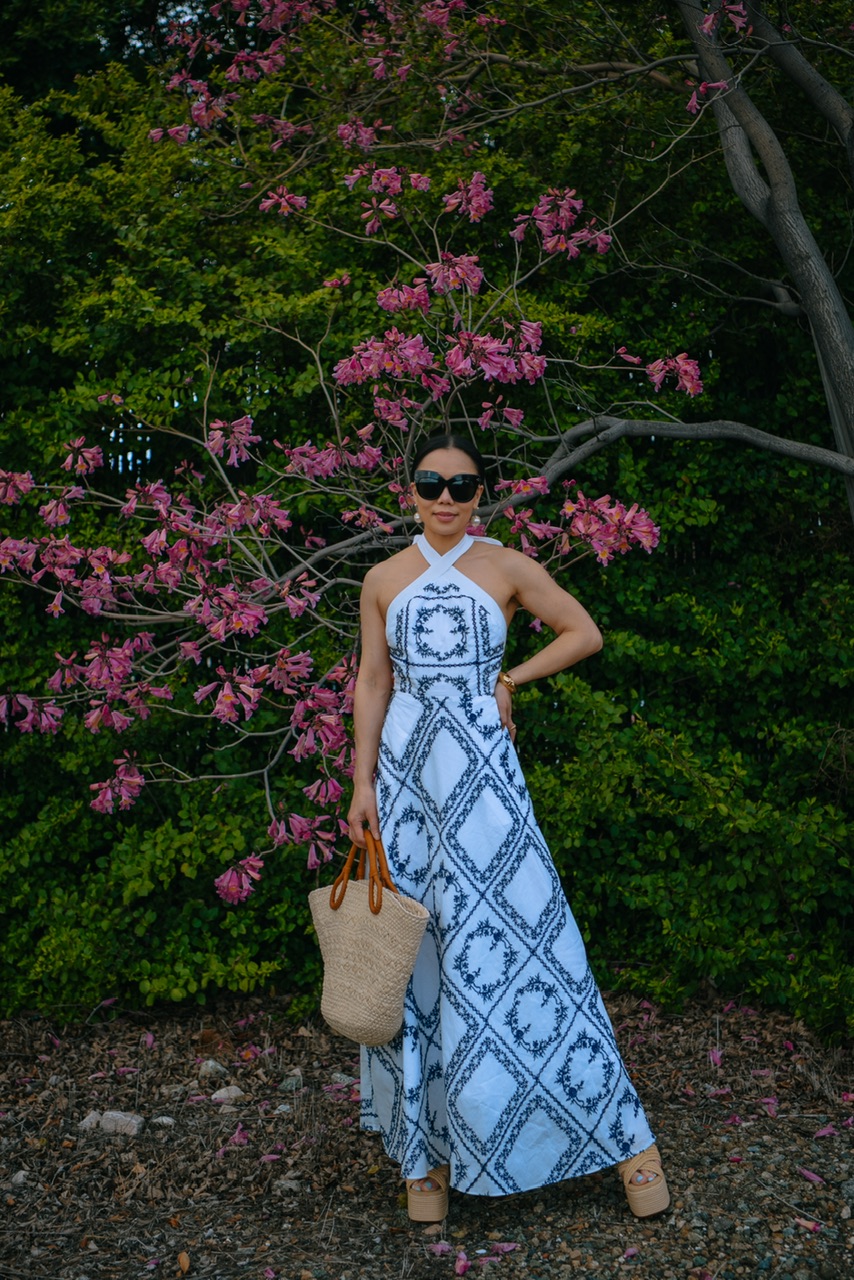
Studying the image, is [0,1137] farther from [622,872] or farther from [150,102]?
[150,102]

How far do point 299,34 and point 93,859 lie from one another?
3.58 m

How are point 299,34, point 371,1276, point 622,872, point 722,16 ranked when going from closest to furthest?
point 371,1276 → point 722,16 → point 622,872 → point 299,34

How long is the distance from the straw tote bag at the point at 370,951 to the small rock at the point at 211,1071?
1.55 m

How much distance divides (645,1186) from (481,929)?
2.58 feet

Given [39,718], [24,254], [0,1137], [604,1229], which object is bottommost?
[0,1137]

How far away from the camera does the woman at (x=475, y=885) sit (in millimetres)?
2967

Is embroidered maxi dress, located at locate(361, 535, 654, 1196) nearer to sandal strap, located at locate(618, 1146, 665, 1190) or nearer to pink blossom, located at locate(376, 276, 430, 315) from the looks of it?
sandal strap, located at locate(618, 1146, 665, 1190)

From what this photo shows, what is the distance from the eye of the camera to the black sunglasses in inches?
117

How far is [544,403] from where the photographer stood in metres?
4.71

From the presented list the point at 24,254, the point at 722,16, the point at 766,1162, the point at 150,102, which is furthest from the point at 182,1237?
the point at 150,102

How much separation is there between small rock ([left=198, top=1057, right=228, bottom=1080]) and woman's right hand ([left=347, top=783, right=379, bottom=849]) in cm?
166

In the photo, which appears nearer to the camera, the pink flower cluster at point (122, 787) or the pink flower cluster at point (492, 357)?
the pink flower cluster at point (492, 357)

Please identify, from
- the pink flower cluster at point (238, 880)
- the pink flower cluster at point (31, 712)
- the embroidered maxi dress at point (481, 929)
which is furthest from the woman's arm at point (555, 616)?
the pink flower cluster at point (31, 712)

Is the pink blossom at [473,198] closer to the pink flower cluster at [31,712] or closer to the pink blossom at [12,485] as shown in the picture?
the pink blossom at [12,485]
